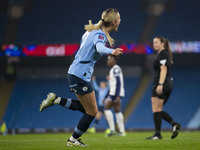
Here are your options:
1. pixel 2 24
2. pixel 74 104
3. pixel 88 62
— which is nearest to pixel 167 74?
pixel 74 104

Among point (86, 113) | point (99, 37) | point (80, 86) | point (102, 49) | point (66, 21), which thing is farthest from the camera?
point (66, 21)

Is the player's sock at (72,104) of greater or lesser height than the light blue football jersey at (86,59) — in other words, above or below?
below

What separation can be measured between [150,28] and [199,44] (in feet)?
12.5

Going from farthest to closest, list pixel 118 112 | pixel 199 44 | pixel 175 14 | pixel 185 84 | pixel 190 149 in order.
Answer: pixel 175 14 < pixel 185 84 < pixel 199 44 < pixel 118 112 < pixel 190 149

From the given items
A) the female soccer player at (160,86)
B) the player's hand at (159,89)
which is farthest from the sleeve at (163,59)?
the player's hand at (159,89)

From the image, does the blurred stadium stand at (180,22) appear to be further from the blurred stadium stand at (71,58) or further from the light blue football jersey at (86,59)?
the light blue football jersey at (86,59)

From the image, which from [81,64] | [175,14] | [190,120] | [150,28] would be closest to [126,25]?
[150,28]

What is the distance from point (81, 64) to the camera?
593 centimetres

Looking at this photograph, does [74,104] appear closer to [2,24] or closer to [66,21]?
[2,24]

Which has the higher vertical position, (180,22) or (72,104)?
(180,22)

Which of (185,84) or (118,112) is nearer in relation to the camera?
(118,112)

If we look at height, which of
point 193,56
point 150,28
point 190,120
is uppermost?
point 150,28

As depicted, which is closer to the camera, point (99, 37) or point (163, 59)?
point (99, 37)

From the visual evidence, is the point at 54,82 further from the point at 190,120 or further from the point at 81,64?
the point at 81,64
